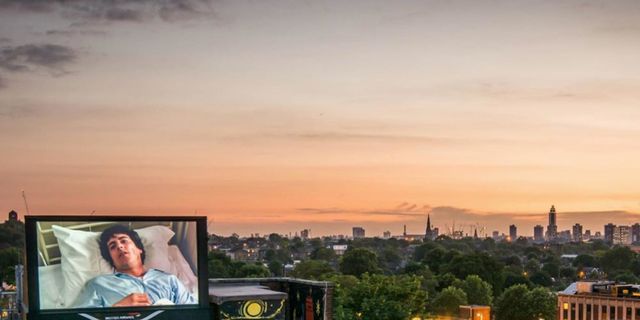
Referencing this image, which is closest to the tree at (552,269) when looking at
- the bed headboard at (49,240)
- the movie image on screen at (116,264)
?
the movie image on screen at (116,264)

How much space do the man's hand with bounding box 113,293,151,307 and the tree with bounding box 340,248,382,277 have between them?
6828 cm

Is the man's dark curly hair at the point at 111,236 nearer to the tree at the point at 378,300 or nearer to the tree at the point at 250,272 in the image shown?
the tree at the point at 378,300

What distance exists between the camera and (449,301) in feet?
247

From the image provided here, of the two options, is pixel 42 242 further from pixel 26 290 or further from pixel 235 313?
pixel 235 313

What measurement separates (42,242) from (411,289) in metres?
24.2

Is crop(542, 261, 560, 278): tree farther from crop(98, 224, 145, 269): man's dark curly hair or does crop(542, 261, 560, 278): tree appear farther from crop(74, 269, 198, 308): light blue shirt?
crop(98, 224, 145, 269): man's dark curly hair

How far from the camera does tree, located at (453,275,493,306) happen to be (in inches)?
3214

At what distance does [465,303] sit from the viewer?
75438mm

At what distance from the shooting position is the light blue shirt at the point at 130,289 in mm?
27859

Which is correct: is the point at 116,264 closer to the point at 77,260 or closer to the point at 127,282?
the point at 127,282

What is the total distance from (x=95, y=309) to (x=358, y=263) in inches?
2816

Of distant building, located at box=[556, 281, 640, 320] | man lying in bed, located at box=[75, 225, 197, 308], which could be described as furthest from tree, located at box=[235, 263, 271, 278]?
man lying in bed, located at box=[75, 225, 197, 308]

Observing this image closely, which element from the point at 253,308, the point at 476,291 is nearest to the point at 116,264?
the point at 253,308

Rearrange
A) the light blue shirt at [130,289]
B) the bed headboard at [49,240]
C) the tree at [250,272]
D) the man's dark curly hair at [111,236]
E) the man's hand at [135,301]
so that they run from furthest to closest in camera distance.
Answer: the tree at [250,272], the man's dark curly hair at [111,236], the man's hand at [135,301], the light blue shirt at [130,289], the bed headboard at [49,240]
